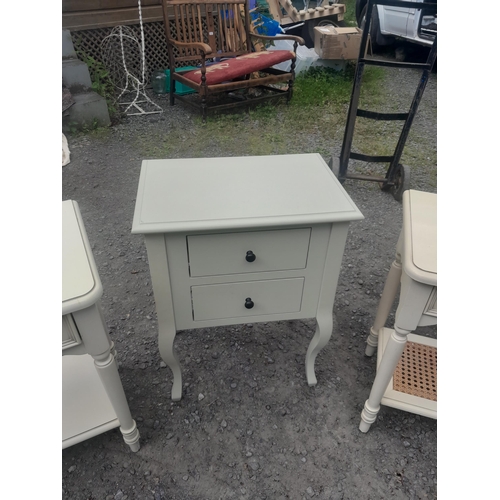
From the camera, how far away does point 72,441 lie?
1517mm

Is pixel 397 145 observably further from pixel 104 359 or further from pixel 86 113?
pixel 86 113

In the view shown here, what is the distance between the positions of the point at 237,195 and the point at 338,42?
17.9ft

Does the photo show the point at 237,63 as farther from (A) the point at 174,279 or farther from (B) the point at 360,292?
(A) the point at 174,279

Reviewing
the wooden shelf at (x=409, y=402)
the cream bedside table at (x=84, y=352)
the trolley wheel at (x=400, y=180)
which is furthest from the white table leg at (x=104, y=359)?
the trolley wheel at (x=400, y=180)

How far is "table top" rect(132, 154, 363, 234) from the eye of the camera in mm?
1294

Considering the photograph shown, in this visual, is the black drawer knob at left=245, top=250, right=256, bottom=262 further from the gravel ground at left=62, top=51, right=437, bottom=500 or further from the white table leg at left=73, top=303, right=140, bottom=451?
the gravel ground at left=62, top=51, right=437, bottom=500

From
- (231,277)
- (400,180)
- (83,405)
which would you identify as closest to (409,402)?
(231,277)

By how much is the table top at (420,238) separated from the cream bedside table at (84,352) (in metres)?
0.94

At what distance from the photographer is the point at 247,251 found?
1393 mm

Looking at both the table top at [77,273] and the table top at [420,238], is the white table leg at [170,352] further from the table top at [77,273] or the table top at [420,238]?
the table top at [420,238]

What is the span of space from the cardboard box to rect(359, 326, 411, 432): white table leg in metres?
5.56

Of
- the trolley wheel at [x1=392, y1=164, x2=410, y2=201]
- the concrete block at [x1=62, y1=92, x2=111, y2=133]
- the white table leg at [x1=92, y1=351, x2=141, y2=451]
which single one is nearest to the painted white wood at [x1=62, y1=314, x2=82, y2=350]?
the white table leg at [x1=92, y1=351, x2=141, y2=451]

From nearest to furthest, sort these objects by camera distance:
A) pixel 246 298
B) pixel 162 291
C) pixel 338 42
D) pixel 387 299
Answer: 1. pixel 162 291
2. pixel 246 298
3. pixel 387 299
4. pixel 338 42

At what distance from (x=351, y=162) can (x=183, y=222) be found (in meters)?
3.22
